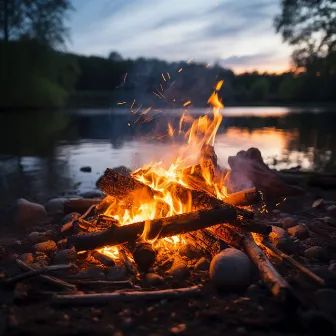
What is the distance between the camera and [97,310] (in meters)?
3.30

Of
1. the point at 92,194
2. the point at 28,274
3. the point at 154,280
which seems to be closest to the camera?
the point at 28,274

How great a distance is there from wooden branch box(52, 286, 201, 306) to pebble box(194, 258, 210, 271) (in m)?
0.58

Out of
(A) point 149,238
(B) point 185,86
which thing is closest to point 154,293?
(A) point 149,238

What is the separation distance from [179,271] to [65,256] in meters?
1.40

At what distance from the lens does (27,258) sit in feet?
14.4

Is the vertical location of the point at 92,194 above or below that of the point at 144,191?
below

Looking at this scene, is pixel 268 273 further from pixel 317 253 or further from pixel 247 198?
pixel 247 198

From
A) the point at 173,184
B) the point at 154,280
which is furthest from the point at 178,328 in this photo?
the point at 173,184

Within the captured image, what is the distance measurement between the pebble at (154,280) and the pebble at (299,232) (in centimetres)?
227

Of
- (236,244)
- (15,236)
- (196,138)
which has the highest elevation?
(196,138)

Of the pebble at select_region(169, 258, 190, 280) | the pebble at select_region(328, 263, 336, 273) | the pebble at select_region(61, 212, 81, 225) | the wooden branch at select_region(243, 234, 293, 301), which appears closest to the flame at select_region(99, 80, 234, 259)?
the pebble at select_region(169, 258, 190, 280)

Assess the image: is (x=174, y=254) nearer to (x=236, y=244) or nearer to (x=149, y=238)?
(x=149, y=238)

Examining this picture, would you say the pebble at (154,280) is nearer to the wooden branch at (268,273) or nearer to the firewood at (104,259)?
the firewood at (104,259)

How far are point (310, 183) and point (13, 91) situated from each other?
143 feet
